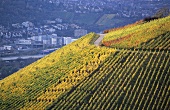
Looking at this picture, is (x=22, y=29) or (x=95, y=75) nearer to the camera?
(x=95, y=75)

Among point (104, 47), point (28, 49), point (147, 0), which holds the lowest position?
point (28, 49)

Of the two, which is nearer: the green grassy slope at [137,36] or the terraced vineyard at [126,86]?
the terraced vineyard at [126,86]

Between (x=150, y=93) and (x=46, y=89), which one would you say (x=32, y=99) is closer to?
(x=46, y=89)

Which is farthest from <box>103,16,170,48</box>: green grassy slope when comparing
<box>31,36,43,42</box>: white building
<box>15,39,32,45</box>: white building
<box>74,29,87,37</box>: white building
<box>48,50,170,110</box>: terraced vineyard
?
<box>74,29,87,37</box>: white building

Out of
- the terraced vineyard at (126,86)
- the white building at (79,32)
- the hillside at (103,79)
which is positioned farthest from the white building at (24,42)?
the terraced vineyard at (126,86)

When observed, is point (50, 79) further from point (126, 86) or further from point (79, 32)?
point (79, 32)

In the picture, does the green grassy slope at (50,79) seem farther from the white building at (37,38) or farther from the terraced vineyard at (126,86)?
the white building at (37,38)

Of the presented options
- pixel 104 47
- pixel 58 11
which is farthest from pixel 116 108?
pixel 58 11

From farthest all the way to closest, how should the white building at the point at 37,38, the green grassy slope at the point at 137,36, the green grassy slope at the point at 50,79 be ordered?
1. the white building at the point at 37,38
2. the green grassy slope at the point at 137,36
3. the green grassy slope at the point at 50,79
